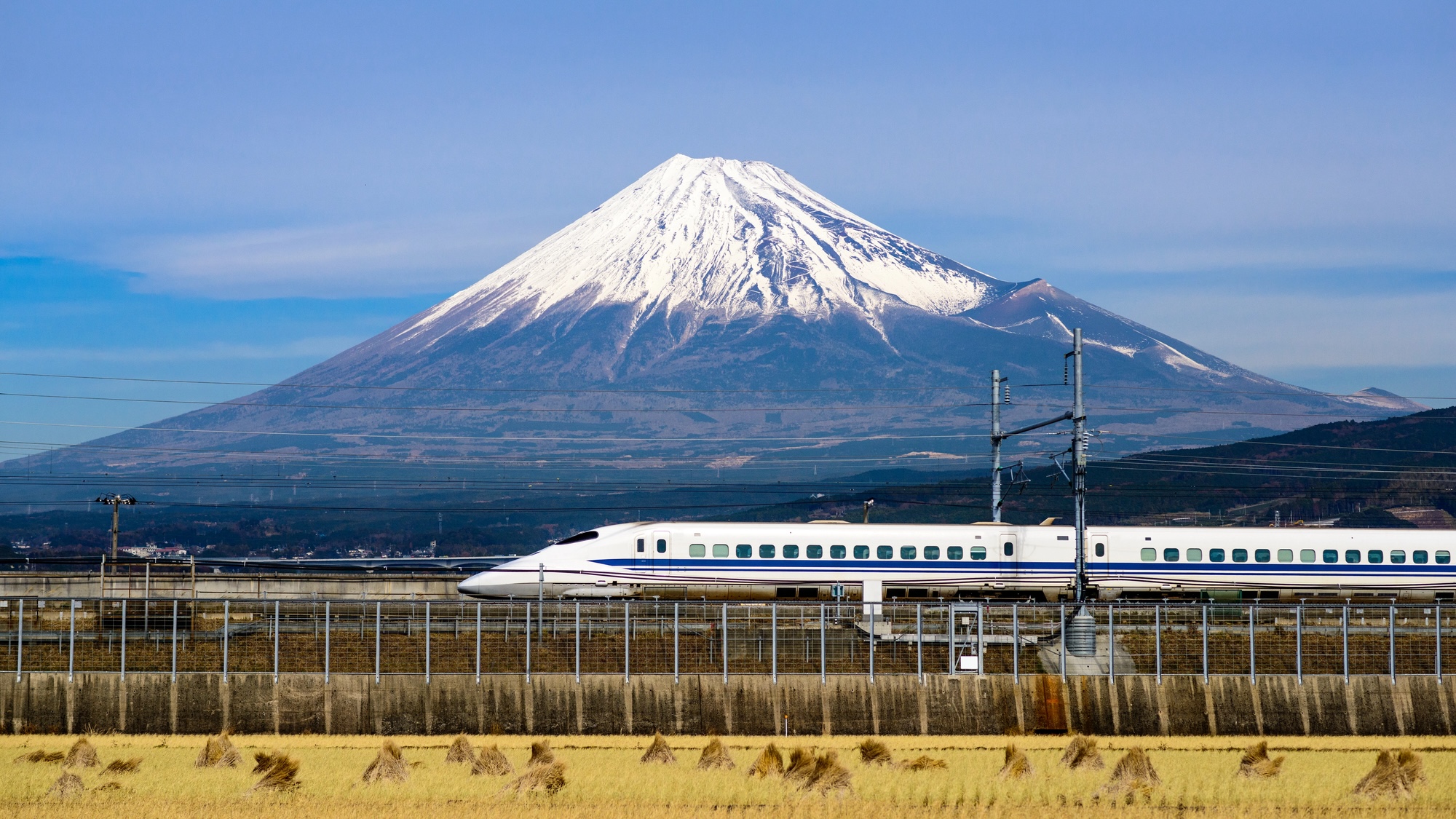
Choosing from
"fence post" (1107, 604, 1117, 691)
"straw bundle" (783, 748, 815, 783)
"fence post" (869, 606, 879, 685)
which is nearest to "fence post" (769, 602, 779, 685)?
"fence post" (869, 606, 879, 685)

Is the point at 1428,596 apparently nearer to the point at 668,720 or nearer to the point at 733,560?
the point at 733,560

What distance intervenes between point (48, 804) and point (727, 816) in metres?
11.8

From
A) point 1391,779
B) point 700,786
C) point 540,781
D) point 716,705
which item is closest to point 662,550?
point 716,705

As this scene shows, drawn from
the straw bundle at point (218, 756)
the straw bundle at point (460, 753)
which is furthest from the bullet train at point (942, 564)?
the straw bundle at point (218, 756)

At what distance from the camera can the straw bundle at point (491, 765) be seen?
3195 cm

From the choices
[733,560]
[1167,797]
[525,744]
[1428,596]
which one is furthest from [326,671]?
[1428,596]

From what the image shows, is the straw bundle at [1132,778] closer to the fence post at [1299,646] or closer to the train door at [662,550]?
the fence post at [1299,646]

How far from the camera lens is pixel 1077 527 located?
48.5m

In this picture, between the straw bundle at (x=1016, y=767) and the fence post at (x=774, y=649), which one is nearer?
the straw bundle at (x=1016, y=767)

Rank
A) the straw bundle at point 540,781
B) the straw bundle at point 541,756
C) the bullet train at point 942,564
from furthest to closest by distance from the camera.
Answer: the bullet train at point 942,564, the straw bundle at point 541,756, the straw bundle at point 540,781

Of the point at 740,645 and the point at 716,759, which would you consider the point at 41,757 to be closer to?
the point at 716,759

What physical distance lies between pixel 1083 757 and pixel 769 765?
641 centimetres

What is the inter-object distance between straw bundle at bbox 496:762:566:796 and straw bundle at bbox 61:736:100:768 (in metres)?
8.96

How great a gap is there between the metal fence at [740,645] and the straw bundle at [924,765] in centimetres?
555
